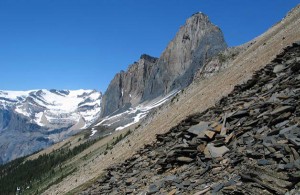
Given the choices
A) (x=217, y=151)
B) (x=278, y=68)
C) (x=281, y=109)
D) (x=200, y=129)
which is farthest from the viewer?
(x=278, y=68)

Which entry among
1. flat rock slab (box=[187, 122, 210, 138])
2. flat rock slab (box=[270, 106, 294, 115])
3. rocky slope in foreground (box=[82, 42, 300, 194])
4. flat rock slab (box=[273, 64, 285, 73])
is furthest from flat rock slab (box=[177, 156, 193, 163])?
flat rock slab (box=[273, 64, 285, 73])

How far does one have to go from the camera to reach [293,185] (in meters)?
14.9

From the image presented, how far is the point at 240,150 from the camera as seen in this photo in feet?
64.4

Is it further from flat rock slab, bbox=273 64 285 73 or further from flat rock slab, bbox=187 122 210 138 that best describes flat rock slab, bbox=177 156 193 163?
flat rock slab, bbox=273 64 285 73

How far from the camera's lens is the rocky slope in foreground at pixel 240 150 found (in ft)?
53.6

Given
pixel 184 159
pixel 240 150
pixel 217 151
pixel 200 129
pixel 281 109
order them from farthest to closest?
pixel 200 129
pixel 184 159
pixel 217 151
pixel 281 109
pixel 240 150

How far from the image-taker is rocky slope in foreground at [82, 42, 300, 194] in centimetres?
1634

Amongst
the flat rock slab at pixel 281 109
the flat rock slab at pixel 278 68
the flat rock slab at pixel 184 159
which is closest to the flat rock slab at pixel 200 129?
the flat rock slab at pixel 184 159

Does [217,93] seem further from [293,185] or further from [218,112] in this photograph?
[293,185]

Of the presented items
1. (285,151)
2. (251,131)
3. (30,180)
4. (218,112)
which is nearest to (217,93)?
(218,112)

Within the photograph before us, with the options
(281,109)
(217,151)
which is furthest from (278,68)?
(217,151)

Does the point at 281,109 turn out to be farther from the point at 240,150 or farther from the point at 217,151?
the point at 217,151

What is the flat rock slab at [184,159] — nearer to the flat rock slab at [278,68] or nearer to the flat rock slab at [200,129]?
the flat rock slab at [200,129]

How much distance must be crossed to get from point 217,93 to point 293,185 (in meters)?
30.2
